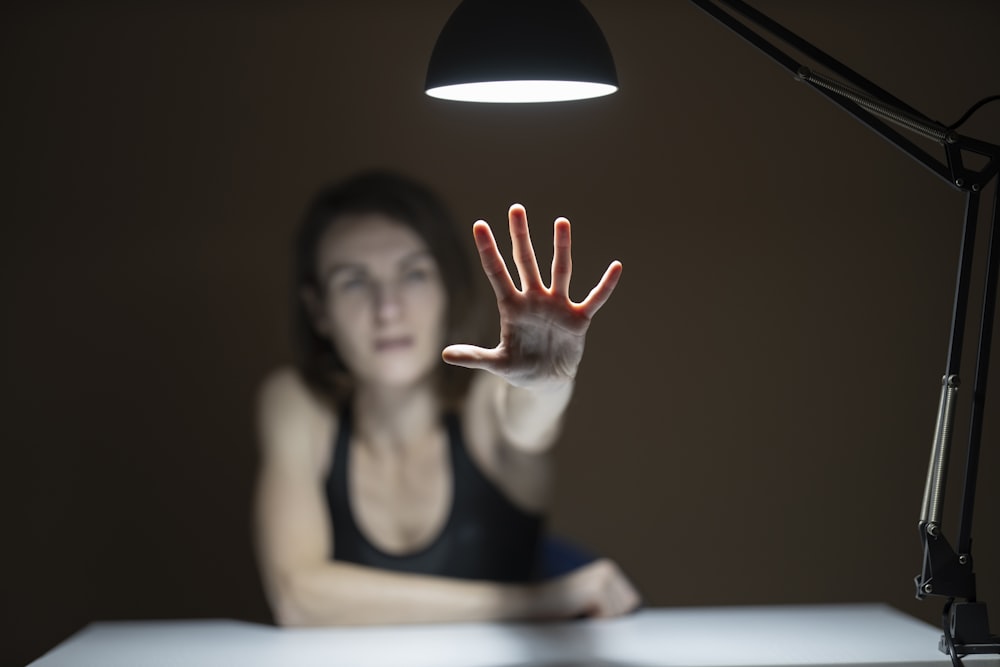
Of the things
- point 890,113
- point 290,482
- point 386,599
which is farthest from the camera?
point 290,482

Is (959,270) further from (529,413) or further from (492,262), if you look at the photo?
(529,413)

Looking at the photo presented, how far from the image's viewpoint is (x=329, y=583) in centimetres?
286

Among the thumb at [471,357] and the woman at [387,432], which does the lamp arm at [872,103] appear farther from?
the woman at [387,432]

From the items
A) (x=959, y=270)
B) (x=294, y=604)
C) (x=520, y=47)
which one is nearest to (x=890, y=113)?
(x=959, y=270)

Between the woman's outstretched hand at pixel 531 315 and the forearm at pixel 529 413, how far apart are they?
318mm

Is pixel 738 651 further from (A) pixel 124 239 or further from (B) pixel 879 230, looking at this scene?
(A) pixel 124 239

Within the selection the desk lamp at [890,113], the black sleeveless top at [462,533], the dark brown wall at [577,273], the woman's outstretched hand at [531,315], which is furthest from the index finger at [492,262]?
the dark brown wall at [577,273]

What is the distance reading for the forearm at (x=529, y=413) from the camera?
2402 mm

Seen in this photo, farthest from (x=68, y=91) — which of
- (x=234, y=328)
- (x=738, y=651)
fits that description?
(x=738, y=651)

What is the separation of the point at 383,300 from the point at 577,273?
25.3 inches

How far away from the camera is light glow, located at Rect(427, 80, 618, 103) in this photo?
2045 millimetres

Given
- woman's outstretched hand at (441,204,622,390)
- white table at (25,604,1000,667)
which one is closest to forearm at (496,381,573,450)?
woman's outstretched hand at (441,204,622,390)

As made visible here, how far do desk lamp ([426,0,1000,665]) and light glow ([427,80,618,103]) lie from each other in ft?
0.31

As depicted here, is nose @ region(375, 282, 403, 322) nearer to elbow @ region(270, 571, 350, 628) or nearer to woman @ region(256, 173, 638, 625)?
woman @ region(256, 173, 638, 625)
